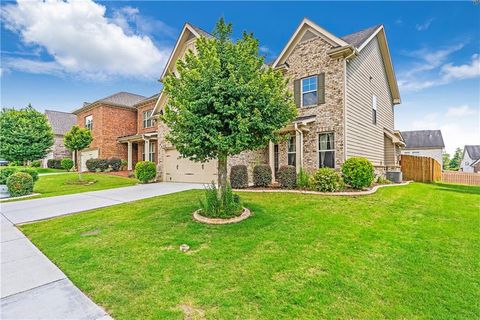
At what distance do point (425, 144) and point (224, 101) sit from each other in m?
44.8

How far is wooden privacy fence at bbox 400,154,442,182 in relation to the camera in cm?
1655

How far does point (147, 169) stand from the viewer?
1484 cm

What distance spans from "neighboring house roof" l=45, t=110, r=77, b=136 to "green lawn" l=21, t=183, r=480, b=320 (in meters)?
31.2

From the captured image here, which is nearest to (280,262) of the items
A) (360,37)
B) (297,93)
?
(297,93)

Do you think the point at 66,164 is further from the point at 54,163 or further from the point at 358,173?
the point at 358,173

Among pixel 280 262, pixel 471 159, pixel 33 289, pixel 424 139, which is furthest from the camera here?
pixel 471 159

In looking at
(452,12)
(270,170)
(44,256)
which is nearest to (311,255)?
(44,256)

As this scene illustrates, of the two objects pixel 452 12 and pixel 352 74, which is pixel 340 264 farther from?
pixel 452 12

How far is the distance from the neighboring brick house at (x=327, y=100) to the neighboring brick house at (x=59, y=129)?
24.1 meters

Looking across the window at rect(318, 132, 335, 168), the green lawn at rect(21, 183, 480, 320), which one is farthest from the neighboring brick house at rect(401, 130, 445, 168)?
the green lawn at rect(21, 183, 480, 320)

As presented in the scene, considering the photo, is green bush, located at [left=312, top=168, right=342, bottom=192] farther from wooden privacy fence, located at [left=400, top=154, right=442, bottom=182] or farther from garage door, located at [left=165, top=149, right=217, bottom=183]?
wooden privacy fence, located at [left=400, top=154, right=442, bottom=182]

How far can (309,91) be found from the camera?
40.8ft

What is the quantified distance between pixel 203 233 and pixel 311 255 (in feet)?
7.92

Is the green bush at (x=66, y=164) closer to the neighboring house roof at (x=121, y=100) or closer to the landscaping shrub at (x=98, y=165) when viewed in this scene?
the landscaping shrub at (x=98, y=165)
